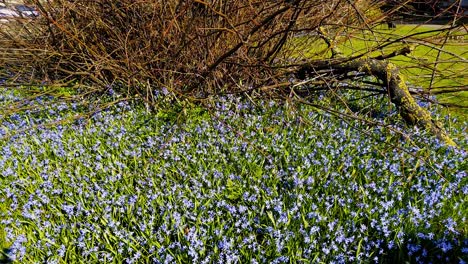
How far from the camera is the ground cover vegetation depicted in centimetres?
246

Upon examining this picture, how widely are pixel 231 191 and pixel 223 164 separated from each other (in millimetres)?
442

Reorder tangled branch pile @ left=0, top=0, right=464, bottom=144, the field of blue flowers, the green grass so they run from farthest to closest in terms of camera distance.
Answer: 1. tangled branch pile @ left=0, top=0, right=464, bottom=144
2. the green grass
3. the field of blue flowers

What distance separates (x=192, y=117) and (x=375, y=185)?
2.07 m

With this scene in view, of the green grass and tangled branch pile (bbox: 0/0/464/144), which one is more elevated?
Answer: the green grass

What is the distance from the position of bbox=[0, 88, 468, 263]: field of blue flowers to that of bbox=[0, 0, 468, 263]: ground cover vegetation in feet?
0.05

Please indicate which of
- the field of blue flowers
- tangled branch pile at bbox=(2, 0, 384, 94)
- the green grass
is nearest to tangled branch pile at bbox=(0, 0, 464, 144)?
tangled branch pile at bbox=(2, 0, 384, 94)

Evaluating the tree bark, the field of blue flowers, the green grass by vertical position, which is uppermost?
the green grass

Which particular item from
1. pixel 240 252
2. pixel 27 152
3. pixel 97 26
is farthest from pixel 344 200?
pixel 97 26

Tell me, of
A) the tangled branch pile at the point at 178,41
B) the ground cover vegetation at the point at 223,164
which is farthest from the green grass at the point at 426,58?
the tangled branch pile at the point at 178,41

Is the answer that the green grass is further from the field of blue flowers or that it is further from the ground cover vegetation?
the field of blue flowers

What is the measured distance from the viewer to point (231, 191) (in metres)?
2.92

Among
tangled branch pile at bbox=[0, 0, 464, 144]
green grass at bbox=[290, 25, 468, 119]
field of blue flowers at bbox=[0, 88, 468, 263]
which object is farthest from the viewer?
tangled branch pile at bbox=[0, 0, 464, 144]

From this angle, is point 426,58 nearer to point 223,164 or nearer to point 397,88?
point 397,88

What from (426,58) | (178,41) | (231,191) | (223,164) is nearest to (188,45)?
(178,41)
